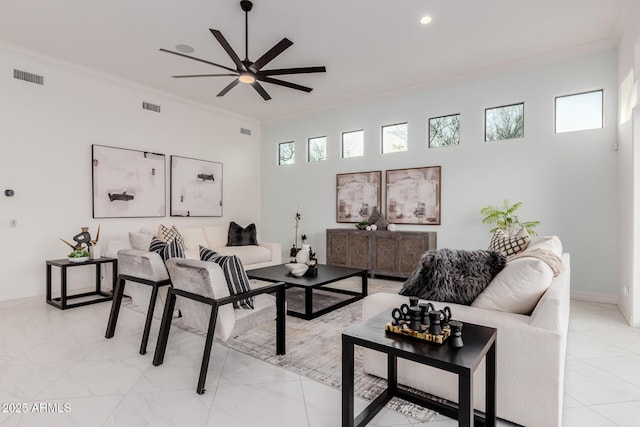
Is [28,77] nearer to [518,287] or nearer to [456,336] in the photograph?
[456,336]

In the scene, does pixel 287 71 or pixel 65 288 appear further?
pixel 65 288

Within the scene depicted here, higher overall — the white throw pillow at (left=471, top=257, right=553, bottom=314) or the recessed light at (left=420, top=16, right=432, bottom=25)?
the recessed light at (left=420, top=16, right=432, bottom=25)

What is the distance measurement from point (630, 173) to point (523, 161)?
A: 4.65ft

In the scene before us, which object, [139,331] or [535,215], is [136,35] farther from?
Answer: [535,215]

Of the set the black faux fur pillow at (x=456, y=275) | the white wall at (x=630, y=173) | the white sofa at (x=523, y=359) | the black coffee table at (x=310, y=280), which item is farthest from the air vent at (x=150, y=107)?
the white wall at (x=630, y=173)

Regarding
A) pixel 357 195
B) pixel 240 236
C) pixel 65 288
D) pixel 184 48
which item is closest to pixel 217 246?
pixel 240 236

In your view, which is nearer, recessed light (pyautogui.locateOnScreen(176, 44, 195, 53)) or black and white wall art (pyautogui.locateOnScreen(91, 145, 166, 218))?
recessed light (pyautogui.locateOnScreen(176, 44, 195, 53))

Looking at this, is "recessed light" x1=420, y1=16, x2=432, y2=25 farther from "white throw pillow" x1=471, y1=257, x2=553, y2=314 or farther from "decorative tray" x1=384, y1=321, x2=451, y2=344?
"decorative tray" x1=384, y1=321, x2=451, y2=344

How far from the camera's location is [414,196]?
5.86 meters

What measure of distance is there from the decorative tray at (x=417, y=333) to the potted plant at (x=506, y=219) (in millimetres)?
3632

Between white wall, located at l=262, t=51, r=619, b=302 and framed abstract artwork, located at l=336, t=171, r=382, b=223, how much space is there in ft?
0.49

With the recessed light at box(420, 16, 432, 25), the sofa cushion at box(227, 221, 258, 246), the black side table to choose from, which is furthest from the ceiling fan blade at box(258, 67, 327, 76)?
the sofa cushion at box(227, 221, 258, 246)

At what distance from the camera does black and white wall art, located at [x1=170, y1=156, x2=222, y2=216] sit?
6.29 metres

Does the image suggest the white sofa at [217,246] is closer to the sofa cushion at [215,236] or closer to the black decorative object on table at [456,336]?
the sofa cushion at [215,236]
